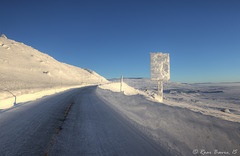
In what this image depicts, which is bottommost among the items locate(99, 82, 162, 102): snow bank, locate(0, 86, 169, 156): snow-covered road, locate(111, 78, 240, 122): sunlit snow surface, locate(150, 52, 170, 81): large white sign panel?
locate(111, 78, 240, 122): sunlit snow surface

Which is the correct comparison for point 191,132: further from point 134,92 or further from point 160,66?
point 134,92

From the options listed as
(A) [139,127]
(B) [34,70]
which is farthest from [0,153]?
(B) [34,70]

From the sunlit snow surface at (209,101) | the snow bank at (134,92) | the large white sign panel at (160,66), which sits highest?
the large white sign panel at (160,66)

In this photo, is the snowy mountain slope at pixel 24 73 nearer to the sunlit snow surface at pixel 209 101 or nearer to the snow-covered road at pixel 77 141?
the snow-covered road at pixel 77 141

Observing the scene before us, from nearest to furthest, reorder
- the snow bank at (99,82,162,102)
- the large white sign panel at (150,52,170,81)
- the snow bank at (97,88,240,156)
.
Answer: the snow bank at (97,88,240,156), the large white sign panel at (150,52,170,81), the snow bank at (99,82,162,102)

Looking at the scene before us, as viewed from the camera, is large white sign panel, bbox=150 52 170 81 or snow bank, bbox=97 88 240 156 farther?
large white sign panel, bbox=150 52 170 81

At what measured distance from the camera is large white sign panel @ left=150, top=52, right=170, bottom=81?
44.2 ft

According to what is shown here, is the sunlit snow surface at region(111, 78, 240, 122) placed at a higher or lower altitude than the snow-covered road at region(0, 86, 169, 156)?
lower

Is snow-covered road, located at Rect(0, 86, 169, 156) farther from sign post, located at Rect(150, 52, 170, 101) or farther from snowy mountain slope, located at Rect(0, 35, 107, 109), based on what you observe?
snowy mountain slope, located at Rect(0, 35, 107, 109)

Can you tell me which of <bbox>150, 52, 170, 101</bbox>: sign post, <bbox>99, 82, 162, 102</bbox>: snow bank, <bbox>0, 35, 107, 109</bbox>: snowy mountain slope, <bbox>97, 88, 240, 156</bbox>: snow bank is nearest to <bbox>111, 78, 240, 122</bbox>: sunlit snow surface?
<bbox>99, 82, 162, 102</bbox>: snow bank

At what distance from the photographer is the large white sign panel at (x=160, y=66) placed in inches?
530

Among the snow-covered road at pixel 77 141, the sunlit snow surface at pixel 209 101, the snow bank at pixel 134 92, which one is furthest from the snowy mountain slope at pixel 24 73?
the sunlit snow surface at pixel 209 101

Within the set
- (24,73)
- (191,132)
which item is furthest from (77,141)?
(24,73)

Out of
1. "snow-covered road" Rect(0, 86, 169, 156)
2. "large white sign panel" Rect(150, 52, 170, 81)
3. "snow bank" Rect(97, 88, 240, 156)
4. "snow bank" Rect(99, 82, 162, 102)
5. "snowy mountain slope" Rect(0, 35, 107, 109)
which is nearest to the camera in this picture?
"snow-covered road" Rect(0, 86, 169, 156)
